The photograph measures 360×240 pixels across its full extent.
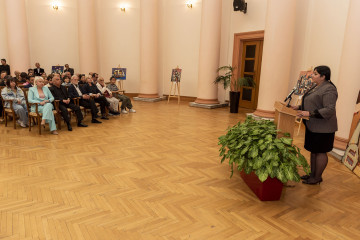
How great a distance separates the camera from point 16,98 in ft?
19.8

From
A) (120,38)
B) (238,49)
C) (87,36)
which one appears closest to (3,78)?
(87,36)

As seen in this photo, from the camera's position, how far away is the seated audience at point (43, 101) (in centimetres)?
553

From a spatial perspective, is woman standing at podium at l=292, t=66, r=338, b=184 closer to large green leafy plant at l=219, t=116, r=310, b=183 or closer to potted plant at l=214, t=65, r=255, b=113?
large green leafy plant at l=219, t=116, r=310, b=183

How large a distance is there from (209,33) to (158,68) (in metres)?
3.30

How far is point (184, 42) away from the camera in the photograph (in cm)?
1098

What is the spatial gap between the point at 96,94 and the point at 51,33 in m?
6.44

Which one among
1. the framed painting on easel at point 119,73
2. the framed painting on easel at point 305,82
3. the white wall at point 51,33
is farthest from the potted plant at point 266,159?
the white wall at point 51,33

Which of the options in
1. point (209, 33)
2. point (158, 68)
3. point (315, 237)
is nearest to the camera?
point (315, 237)

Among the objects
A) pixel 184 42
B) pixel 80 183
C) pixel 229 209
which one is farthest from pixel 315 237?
pixel 184 42

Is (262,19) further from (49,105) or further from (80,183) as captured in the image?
(80,183)

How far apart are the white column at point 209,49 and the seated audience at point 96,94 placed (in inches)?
145

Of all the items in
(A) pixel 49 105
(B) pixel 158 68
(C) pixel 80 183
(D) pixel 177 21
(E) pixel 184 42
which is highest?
(D) pixel 177 21

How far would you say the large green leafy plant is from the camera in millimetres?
2846

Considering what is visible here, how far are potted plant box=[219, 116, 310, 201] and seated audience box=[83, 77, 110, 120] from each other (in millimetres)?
4854
